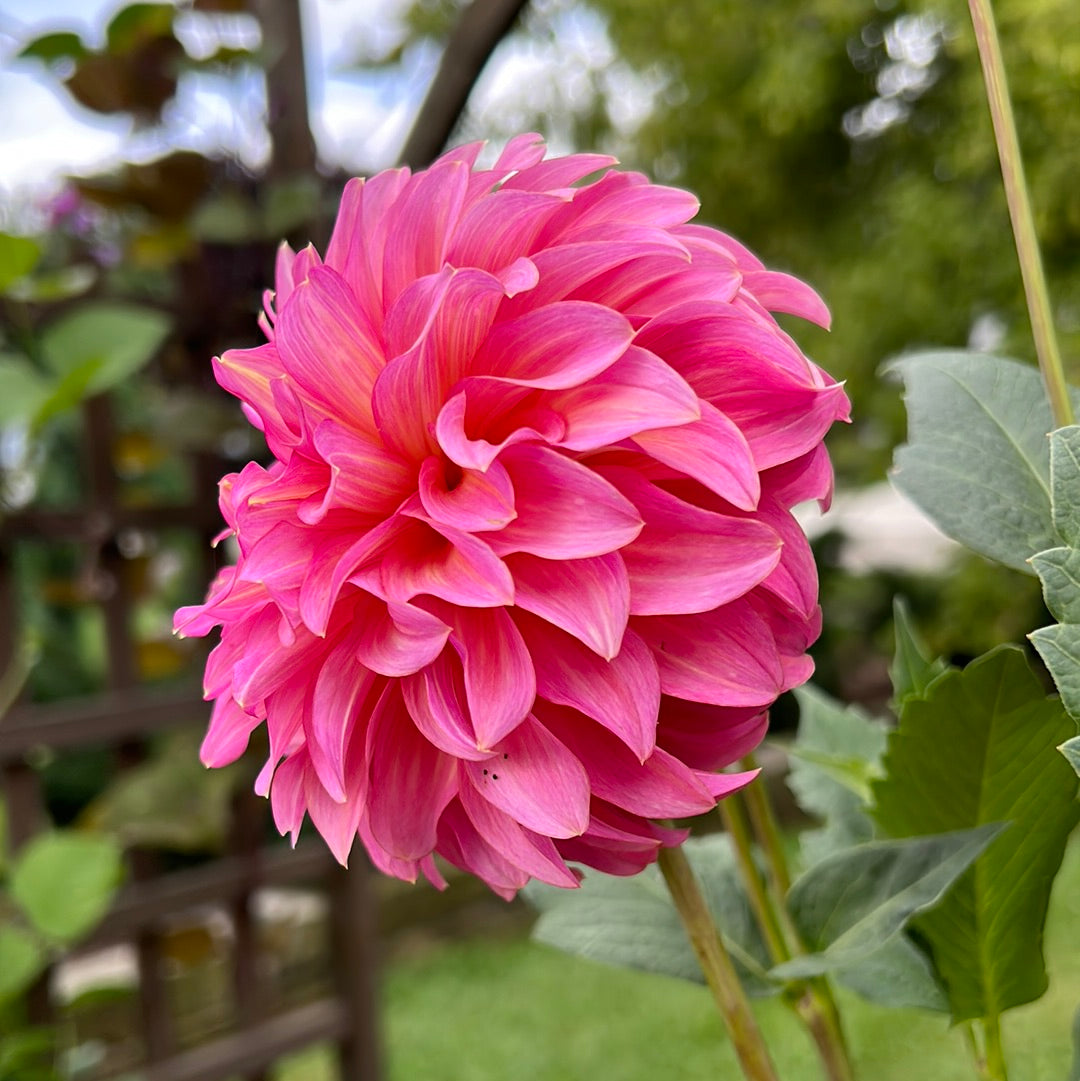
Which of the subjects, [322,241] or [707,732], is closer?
[707,732]

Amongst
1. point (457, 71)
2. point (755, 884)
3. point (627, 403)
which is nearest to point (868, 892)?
point (755, 884)

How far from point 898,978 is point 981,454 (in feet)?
0.42

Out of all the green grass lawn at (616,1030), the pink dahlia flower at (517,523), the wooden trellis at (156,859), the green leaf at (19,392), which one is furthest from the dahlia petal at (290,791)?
the green grass lawn at (616,1030)

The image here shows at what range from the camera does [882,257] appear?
2.64 metres

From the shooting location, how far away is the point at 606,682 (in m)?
0.19

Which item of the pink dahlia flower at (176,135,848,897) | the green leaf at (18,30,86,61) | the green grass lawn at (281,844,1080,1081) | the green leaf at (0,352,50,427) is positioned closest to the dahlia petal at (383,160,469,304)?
the pink dahlia flower at (176,135,848,897)

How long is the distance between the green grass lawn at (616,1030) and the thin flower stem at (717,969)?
5.21 feet

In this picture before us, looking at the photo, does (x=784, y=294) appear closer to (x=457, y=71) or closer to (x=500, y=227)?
(x=500, y=227)

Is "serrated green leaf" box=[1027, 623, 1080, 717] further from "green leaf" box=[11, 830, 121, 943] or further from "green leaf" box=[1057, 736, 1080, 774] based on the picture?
"green leaf" box=[11, 830, 121, 943]

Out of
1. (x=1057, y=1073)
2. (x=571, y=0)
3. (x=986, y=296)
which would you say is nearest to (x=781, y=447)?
(x=1057, y=1073)

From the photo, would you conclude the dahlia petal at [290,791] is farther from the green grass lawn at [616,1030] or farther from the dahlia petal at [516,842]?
the green grass lawn at [616,1030]

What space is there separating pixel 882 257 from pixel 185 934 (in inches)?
83.3

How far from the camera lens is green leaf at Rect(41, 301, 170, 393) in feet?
3.50

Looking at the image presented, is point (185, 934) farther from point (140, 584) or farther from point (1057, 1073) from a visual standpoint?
point (1057, 1073)
